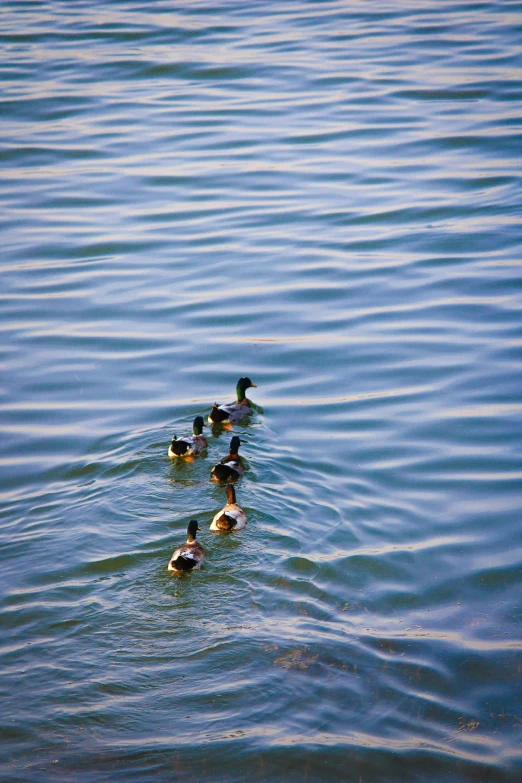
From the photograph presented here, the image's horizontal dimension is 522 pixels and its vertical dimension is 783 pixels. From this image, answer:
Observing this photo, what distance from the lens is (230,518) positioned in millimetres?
8766

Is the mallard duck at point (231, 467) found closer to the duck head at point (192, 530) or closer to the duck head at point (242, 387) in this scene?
the duck head at point (242, 387)

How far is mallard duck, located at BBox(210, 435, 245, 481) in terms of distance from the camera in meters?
9.77

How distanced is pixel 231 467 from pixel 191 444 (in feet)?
1.93

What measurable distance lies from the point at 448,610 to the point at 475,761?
1.70m

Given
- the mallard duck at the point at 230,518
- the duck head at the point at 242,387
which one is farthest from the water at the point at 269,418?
the duck head at the point at 242,387

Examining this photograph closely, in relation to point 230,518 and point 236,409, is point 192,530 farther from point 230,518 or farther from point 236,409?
point 236,409

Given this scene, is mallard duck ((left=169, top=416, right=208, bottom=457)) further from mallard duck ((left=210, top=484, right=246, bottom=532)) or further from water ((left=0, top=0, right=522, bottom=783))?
mallard duck ((left=210, top=484, right=246, bottom=532))

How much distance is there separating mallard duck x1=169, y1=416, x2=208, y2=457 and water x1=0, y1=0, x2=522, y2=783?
0.18m

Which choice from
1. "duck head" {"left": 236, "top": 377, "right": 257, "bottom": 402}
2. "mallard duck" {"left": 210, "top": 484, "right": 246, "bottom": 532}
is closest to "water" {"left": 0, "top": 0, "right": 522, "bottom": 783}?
"mallard duck" {"left": 210, "top": 484, "right": 246, "bottom": 532}

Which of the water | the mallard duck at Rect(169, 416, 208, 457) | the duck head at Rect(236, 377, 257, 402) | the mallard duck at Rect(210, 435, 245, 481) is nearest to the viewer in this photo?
the water

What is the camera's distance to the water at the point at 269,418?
255 inches

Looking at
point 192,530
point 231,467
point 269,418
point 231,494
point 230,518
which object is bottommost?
point 192,530

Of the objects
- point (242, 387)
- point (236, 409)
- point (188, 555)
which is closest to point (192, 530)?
point (188, 555)

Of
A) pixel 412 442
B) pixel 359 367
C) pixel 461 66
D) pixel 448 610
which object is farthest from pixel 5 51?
pixel 448 610
